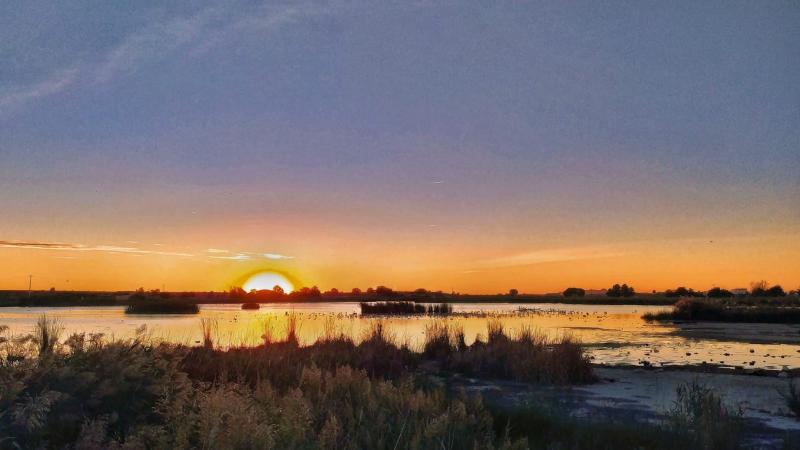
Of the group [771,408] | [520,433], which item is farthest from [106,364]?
[771,408]

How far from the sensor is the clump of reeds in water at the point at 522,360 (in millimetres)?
17609

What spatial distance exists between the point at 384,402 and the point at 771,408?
31.2ft

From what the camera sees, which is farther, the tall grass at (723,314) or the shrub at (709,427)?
the tall grass at (723,314)

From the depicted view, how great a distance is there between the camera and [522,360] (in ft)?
60.7

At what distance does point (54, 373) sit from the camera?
7207 mm

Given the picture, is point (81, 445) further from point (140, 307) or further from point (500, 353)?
point (140, 307)

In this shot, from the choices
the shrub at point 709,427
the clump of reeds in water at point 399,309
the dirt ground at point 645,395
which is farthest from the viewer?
the clump of reeds in water at point 399,309

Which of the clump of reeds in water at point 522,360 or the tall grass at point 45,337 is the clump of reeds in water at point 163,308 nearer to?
the clump of reeds in water at point 522,360

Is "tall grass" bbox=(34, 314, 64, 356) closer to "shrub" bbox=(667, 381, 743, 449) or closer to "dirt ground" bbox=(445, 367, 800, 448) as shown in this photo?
"dirt ground" bbox=(445, 367, 800, 448)

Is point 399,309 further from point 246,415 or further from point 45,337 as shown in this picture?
point 246,415

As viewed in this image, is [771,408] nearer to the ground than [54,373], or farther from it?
nearer to the ground

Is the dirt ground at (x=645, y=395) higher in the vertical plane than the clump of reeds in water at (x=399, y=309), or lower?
lower

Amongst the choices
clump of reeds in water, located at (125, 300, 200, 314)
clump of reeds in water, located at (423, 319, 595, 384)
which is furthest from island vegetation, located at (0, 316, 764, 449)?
clump of reeds in water, located at (125, 300, 200, 314)

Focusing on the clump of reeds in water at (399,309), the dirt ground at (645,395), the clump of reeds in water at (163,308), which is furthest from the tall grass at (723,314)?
the clump of reeds in water at (163,308)
